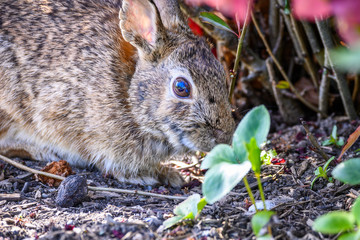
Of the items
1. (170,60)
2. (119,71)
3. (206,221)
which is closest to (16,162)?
(119,71)

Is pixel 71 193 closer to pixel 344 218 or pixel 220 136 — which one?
pixel 220 136

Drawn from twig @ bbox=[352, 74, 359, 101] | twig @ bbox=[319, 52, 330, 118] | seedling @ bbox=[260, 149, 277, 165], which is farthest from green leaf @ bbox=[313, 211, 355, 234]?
twig @ bbox=[352, 74, 359, 101]

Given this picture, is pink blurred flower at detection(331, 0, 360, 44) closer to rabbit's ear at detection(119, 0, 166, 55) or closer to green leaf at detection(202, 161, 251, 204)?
green leaf at detection(202, 161, 251, 204)

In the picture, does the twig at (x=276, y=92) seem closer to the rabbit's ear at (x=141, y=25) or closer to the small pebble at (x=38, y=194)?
the rabbit's ear at (x=141, y=25)

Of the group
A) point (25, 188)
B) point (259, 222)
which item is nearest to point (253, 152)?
point (259, 222)

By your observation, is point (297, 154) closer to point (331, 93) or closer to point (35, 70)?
point (331, 93)

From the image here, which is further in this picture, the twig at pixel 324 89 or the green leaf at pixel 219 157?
the twig at pixel 324 89

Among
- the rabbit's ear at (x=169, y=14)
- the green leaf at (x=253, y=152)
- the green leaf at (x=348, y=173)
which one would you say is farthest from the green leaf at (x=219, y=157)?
the rabbit's ear at (x=169, y=14)

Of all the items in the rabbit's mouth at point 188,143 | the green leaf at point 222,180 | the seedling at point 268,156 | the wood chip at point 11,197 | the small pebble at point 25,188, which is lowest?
the seedling at point 268,156
